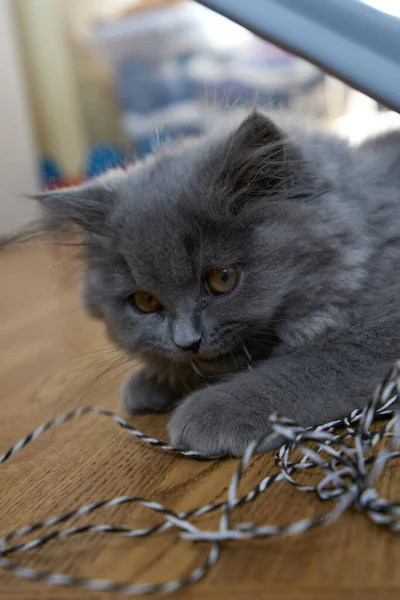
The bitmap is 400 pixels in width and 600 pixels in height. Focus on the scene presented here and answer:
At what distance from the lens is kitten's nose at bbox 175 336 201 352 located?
109cm

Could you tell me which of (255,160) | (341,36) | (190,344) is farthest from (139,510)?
(341,36)

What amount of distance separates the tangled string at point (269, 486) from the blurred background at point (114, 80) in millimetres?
2888

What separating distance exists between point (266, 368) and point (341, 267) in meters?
0.22

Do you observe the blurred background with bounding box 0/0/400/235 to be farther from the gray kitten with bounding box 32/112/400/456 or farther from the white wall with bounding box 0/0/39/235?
the gray kitten with bounding box 32/112/400/456

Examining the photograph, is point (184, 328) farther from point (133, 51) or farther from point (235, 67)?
point (133, 51)

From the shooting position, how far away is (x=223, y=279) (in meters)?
1.11

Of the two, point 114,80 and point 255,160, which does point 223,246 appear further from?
point 114,80

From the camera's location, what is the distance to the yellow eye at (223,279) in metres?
1.11

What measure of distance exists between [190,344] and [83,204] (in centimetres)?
37

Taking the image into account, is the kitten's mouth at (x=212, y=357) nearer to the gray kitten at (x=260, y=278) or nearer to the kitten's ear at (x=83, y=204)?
the gray kitten at (x=260, y=278)

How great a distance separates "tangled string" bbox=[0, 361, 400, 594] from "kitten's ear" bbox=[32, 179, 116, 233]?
58cm

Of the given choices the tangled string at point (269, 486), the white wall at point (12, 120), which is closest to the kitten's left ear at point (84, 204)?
the tangled string at point (269, 486)

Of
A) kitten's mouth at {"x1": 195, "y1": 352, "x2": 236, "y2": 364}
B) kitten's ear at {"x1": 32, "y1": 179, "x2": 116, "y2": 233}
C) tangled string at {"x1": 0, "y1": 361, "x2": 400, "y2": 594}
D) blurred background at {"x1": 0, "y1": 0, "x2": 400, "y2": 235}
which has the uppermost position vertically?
blurred background at {"x1": 0, "y1": 0, "x2": 400, "y2": 235}

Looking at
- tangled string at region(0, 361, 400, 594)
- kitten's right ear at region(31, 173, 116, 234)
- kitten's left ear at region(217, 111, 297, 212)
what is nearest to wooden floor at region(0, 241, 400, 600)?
tangled string at region(0, 361, 400, 594)
